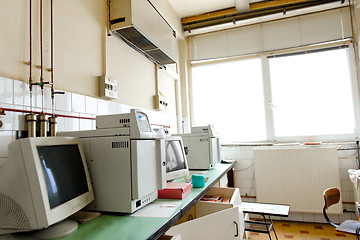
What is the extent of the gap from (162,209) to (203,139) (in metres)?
1.45

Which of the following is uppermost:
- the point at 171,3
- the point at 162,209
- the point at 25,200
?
the point at 171,3

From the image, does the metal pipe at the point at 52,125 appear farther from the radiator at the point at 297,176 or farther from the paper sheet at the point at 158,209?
the radiator at the point at 297,176

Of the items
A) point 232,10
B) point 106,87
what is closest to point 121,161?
point 106,87

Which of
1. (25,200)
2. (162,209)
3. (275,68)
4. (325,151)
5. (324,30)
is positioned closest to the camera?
(25,200)

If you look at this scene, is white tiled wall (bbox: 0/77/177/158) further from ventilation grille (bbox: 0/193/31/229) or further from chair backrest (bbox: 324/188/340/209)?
chair backrest (bbox: 324/188/340/209)

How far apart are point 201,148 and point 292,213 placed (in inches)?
78.4

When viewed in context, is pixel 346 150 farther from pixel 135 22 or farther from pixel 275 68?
pixel 135 22

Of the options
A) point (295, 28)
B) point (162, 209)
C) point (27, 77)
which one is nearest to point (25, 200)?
point (162, 209)

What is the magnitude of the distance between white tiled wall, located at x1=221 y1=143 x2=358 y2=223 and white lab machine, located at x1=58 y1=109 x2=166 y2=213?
8.86 feet

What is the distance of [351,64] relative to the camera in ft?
11.4

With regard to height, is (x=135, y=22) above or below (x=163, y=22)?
Answer: below

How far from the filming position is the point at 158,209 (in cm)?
135

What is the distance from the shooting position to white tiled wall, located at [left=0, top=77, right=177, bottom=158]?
4.16 feet

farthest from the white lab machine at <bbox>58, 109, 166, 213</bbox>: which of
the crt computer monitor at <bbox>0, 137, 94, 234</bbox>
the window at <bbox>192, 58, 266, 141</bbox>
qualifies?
the window at <bbox>192, 58, 266, 141</bbox>
